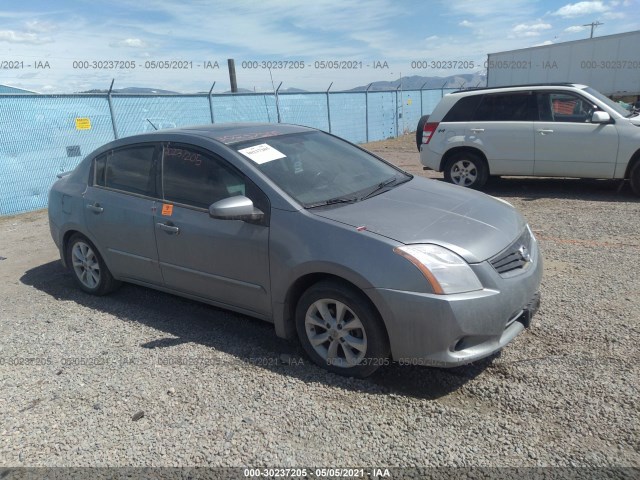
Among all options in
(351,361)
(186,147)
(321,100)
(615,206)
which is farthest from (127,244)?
(321,100)

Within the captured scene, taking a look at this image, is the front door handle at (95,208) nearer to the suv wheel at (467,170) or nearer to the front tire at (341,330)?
the front tire at (341,330)

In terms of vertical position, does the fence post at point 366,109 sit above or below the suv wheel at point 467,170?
above

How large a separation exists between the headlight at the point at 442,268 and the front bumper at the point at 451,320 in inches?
1.8

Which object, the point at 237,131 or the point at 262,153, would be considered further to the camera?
the point at 237,131

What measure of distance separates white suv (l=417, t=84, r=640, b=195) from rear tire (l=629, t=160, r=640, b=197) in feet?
0.04

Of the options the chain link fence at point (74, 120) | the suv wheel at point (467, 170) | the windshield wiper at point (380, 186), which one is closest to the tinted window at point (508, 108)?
the suv wheel at point (467, 170)

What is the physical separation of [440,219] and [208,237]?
1.70 meters

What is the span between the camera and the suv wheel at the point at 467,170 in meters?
8.88

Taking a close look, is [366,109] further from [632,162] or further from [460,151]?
[632,162]

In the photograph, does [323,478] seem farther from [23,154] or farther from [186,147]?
Answer: [23,154]

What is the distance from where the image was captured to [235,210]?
3348 mm

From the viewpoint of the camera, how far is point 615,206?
741cm

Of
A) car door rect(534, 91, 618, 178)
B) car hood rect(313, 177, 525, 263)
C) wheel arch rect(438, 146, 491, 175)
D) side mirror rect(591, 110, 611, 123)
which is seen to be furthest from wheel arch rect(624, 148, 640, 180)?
car hood rect(313, 177, 525, 263)

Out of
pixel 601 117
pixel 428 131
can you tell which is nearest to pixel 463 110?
pixel 428 131
